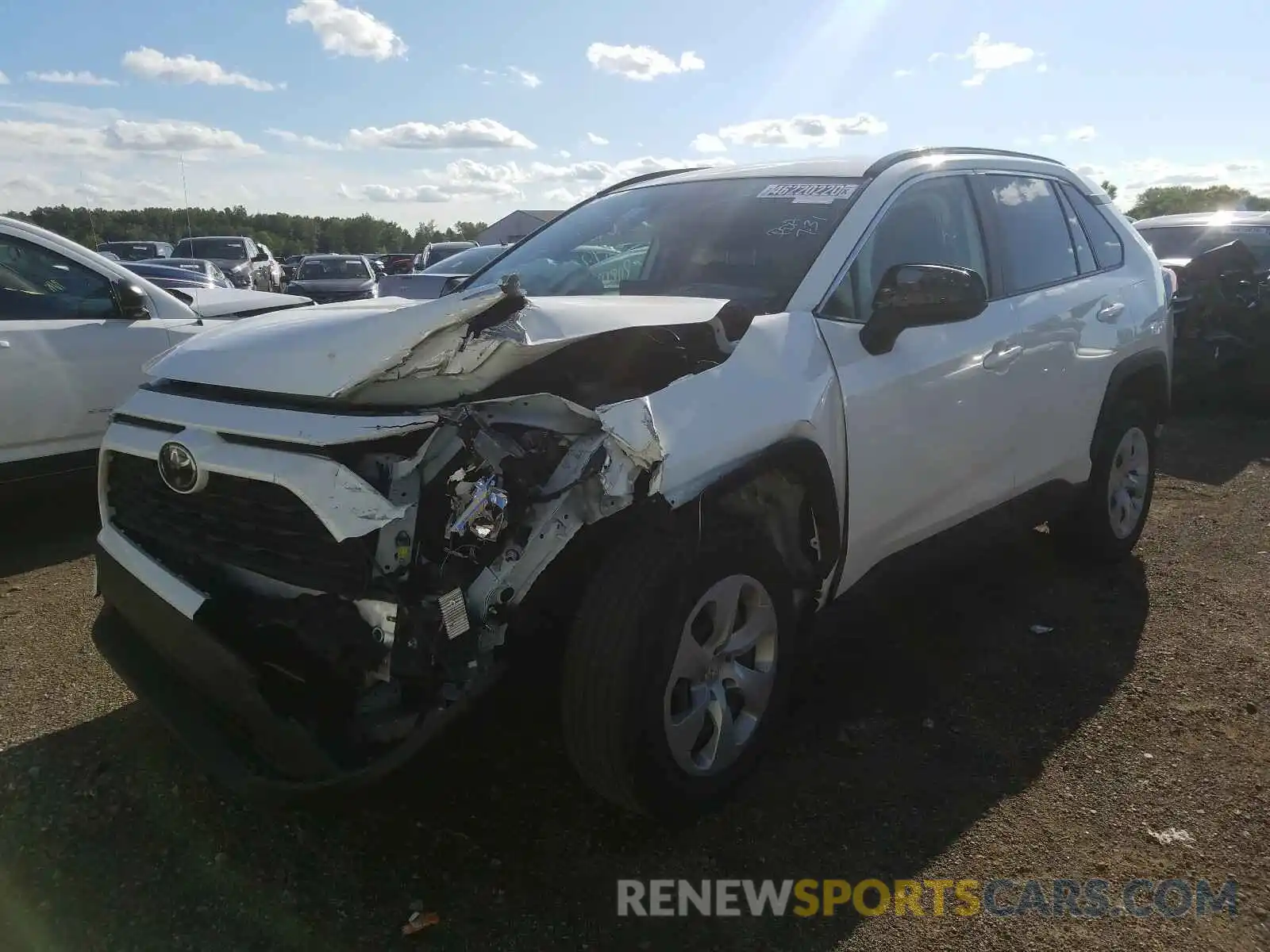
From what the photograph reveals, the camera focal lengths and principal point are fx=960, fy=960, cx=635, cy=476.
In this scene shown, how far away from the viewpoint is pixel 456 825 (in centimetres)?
269

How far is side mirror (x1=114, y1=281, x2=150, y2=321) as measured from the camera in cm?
528

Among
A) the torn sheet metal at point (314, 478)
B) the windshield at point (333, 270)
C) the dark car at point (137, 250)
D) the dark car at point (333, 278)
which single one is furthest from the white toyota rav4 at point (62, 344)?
the dark car at point (137, 250)

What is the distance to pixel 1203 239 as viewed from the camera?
9547mm

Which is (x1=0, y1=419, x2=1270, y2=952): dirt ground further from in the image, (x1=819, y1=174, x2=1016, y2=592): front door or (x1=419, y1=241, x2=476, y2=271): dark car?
(x1=419, y1=241, x2=476, y2=271): dark car

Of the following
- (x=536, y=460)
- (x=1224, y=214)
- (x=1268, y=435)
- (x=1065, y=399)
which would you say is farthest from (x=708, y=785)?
(x=1224, y=214)

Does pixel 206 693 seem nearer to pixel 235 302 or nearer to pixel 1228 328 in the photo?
pixel 235 302

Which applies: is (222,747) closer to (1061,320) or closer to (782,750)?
(782,750)

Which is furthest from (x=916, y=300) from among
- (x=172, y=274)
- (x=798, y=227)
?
(x=172, y=274)

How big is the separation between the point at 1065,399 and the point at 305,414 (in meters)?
3.07

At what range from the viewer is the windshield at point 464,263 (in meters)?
11.0

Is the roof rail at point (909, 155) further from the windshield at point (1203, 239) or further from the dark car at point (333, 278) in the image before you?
the dark car at point (333, 278)

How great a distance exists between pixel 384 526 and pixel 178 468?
28.7 inches

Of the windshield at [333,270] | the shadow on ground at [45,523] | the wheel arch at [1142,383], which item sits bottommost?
the shadow on ground at [45,523]

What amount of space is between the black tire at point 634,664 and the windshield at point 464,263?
29.1ft
